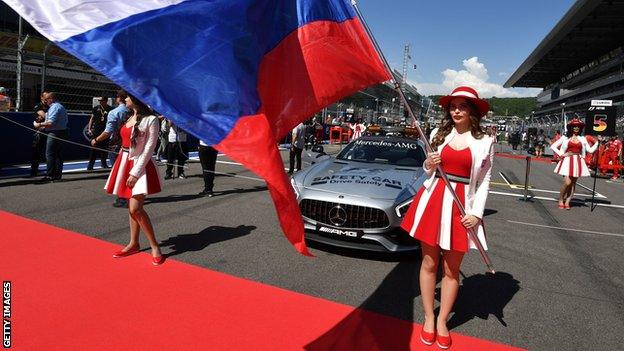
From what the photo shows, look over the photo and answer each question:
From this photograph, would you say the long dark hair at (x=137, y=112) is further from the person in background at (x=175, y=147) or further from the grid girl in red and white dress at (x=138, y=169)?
the person in background at (x=175, y=147)

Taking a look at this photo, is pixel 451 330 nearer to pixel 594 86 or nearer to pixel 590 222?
pixel 590 222

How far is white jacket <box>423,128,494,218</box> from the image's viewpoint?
3.03 m

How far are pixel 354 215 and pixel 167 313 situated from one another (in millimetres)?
2153

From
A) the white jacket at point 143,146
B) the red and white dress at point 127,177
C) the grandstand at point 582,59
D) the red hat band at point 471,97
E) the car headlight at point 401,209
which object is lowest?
the car headlight at point 401,209

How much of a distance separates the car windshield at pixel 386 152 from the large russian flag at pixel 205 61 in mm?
4016

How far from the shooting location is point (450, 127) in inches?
127

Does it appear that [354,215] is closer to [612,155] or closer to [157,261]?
[157,261]

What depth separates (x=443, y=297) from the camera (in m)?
3.23

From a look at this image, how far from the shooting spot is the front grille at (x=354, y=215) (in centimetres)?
461

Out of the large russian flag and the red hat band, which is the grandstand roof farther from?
the large russian flag

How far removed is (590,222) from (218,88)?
8078 millimetres

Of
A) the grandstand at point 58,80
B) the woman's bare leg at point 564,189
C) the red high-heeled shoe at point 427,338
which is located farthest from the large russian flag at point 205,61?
the grandstand at point 58,80

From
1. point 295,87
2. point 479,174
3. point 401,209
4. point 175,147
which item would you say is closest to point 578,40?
point 175,147

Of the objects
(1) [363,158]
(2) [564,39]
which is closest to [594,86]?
(2) [564,39]
